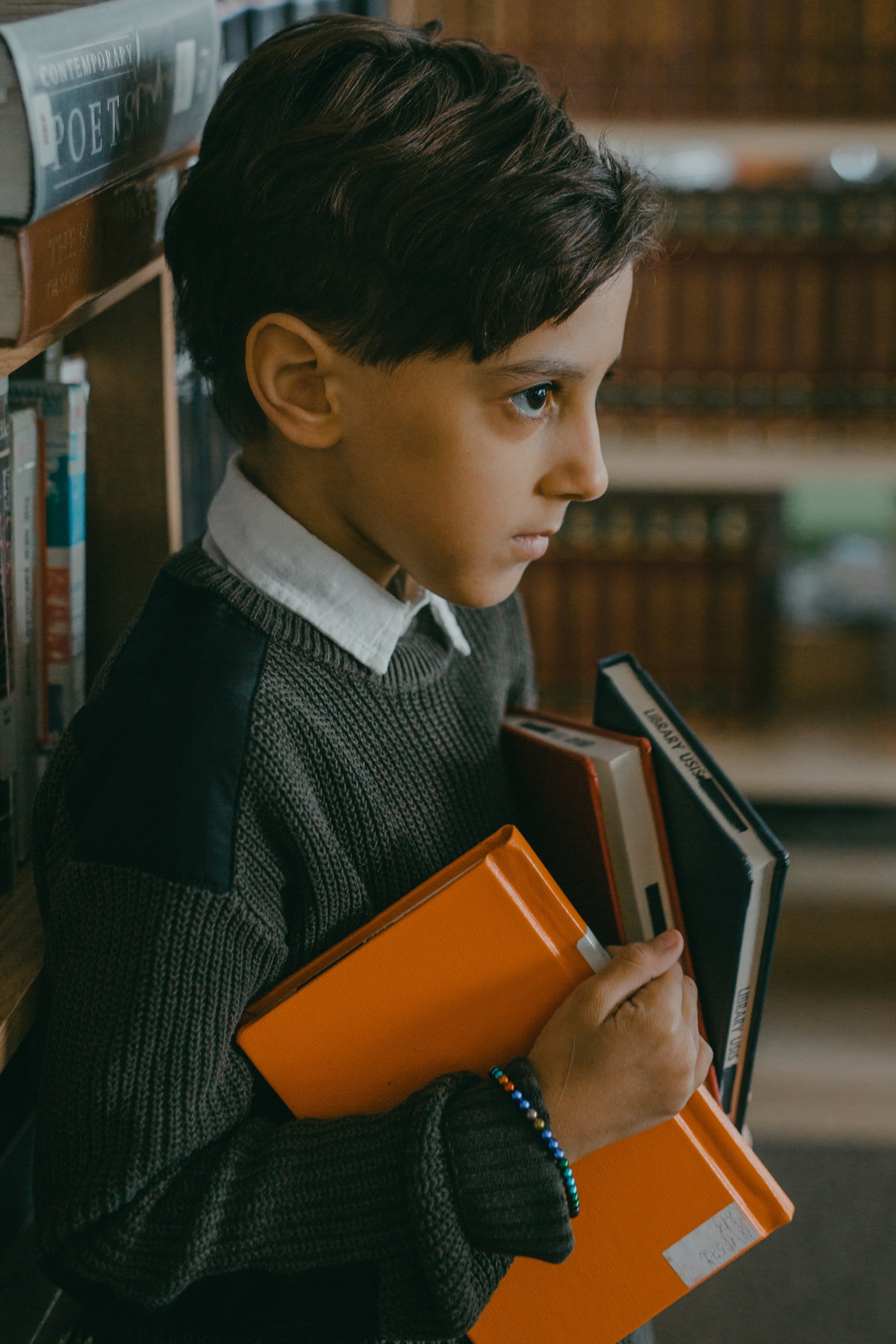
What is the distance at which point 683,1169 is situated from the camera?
601 millimetres

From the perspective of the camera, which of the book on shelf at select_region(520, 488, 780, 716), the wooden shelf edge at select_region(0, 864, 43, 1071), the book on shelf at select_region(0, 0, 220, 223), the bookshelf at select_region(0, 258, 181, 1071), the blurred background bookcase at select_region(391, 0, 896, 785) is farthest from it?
the book on shelf at select_region(520, 488, 780, 716)

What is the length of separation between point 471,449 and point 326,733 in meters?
0.17

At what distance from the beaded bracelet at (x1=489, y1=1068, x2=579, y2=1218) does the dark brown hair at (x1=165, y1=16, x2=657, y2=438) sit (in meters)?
0.37

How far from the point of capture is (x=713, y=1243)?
60 cm

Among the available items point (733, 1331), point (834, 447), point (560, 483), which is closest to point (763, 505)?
point (834, 447)

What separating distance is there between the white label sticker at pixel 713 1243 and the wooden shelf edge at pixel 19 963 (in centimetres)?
37

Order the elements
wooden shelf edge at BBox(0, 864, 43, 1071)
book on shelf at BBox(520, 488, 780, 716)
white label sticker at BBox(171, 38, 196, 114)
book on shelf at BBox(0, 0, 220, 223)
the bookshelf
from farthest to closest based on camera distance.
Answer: book on shelf at BBox(520, 488, 780, 716), the bookshelf, white label sticker at BBox(171, 38, 196, 114), wooden shelf edge at BBox(0, 864, 43, 1071), book on shelf at BBox(0, 0, 220, 223)

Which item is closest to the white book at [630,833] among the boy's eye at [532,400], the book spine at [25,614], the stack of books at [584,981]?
the stack of books at [584,981]

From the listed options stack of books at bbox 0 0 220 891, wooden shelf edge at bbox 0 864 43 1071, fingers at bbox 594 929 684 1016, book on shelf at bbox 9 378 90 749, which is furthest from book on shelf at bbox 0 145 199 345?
fingers at bbox 594 929 684 1016

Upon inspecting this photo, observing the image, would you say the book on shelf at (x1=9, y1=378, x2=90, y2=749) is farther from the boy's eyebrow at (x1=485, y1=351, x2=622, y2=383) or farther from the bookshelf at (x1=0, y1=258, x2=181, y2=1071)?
the boy's eyebrow at (x1=485, y1=351, x2=622, y2=383)

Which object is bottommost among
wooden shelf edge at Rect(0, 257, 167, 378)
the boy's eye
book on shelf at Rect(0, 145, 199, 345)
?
the boy's eye

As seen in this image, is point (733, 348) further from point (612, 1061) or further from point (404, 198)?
point (612, 1061)

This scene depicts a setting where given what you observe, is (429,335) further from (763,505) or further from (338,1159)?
(763,505)

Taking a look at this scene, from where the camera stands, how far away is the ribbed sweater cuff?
53cm
